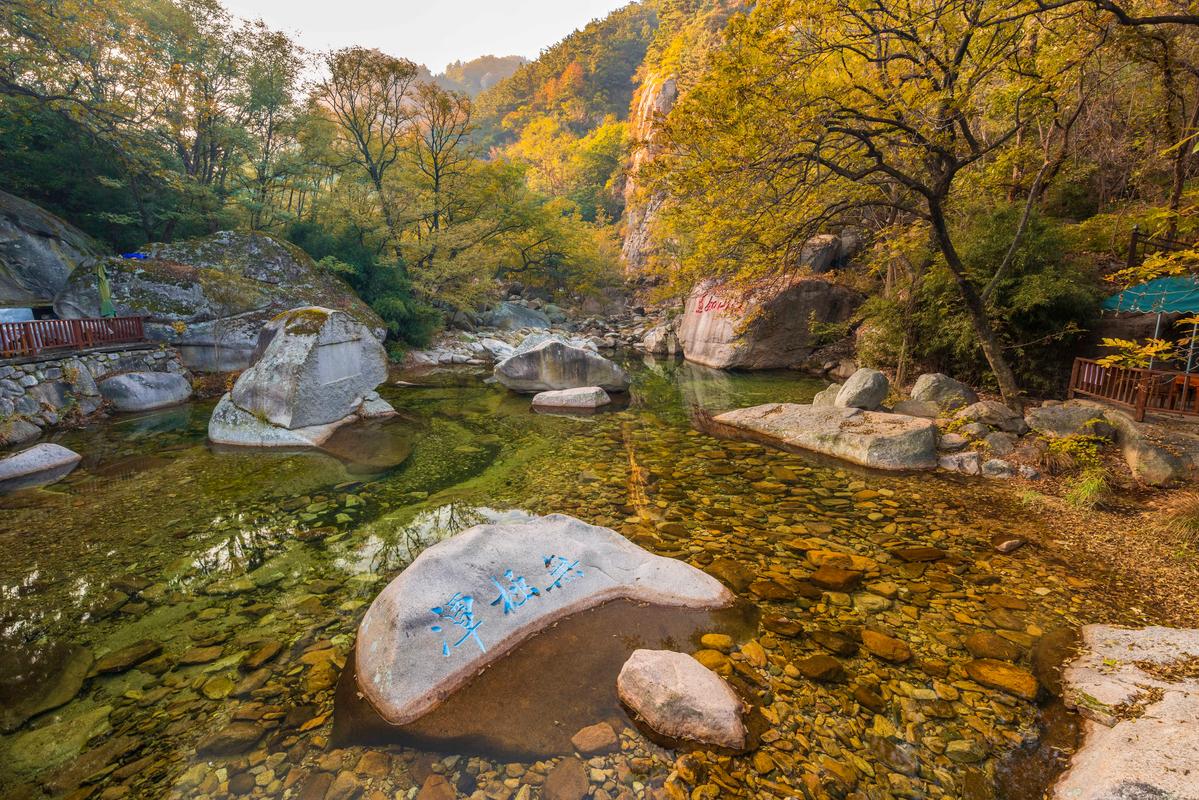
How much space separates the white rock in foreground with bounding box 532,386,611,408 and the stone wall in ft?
33.8

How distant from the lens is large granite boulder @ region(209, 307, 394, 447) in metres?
9.47

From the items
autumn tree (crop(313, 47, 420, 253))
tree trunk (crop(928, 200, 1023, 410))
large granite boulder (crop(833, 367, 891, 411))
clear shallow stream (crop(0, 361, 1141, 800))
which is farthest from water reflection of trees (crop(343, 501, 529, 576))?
autumn tree (crop(313, 47, 420, 253))

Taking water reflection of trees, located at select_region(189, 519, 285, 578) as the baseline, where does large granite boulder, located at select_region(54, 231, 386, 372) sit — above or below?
above

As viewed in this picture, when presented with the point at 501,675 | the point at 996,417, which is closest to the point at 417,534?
the point at 501,675

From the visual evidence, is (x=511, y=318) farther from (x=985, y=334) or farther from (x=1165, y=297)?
(x=1165, y=297)

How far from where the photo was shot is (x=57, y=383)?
418 inches

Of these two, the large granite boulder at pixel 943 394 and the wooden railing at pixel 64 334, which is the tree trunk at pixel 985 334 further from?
the wooden railing at pixel 64 334

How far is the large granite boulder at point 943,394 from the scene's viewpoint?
32.0 feet

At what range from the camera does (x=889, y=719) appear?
307cm

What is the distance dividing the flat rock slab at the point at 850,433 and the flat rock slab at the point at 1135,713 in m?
4.14

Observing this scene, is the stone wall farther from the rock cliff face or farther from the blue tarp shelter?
the rock cliff face

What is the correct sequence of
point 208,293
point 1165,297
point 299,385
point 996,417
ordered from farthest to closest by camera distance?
point 208,293 → point 299,385 → point 1165,297 → point 996,417

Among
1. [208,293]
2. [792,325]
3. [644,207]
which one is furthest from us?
[644,207]

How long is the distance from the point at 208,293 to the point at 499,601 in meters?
16.2
